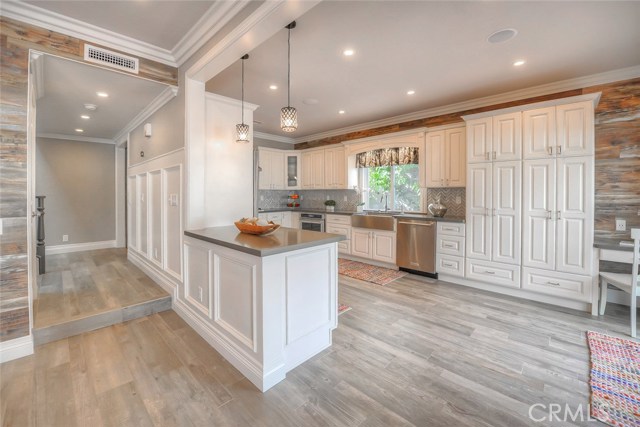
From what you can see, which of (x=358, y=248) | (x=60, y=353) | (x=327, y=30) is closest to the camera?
(x=60, y=353)

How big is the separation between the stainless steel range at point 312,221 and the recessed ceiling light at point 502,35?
406 centimetres

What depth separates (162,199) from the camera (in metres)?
3.28

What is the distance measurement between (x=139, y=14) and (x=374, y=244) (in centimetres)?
432

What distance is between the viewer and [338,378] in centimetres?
193

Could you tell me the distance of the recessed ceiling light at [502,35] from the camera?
92.9 inches

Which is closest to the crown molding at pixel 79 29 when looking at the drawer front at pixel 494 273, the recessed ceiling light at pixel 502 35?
the recessed ceiling light at pixel 502 35

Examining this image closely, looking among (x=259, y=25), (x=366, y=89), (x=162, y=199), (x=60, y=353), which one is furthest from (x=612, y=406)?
(x=162, y=199)

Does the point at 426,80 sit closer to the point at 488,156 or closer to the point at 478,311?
the point at 488,156

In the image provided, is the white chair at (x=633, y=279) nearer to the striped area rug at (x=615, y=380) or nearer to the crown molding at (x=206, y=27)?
the striped area rug at (x=615, y=380)

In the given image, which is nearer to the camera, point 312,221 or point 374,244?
point 374,244

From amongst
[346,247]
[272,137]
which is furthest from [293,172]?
[346,247]

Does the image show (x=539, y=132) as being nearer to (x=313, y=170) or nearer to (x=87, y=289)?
(x=313, y=170)

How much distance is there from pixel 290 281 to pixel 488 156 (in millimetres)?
3311

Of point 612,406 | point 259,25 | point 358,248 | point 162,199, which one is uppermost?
point 259,25
